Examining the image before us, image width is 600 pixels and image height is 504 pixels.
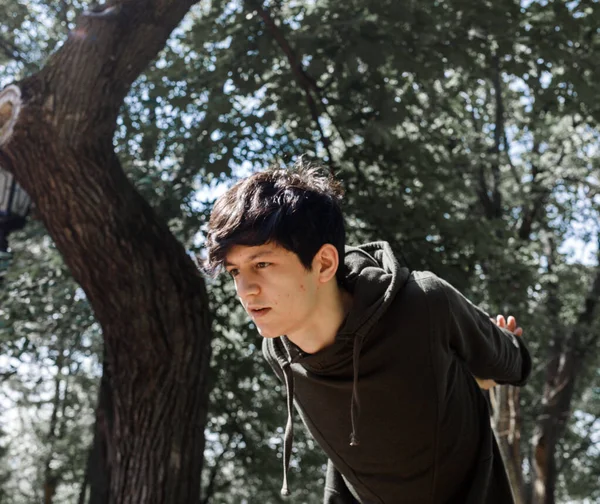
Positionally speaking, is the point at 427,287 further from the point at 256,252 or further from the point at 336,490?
the point at 336,490

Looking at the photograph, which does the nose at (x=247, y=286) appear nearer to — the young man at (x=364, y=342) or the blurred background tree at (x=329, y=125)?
the young man at (x=364, y=342)

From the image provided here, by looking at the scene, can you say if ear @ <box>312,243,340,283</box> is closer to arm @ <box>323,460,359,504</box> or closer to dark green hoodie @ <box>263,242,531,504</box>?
dark green hoodie @ <box>263,242,531,504</box>

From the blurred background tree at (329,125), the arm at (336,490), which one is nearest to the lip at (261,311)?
the arm at (336,490)

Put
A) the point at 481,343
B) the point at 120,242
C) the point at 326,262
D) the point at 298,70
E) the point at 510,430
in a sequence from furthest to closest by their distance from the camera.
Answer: the point at 510,430 → the point at 298,70 → the point at 120,242 → the point at 481,343 → the point at 326,262

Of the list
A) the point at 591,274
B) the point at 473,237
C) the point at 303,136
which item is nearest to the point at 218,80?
the point at 303,136

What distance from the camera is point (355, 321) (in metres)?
2.04

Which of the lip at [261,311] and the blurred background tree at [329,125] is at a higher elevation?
the blurred background tree at [329,125]

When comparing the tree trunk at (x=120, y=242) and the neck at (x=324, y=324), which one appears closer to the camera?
the neck at (x=324, y=324)

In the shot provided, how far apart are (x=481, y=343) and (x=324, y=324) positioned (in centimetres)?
49

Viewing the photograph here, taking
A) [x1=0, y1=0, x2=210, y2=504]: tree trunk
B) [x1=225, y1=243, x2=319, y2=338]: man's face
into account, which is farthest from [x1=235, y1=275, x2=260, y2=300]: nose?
[x1=0, y1=0, x2=210, y2=504]: tree trunk

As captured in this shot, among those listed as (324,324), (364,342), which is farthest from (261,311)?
(364,342)

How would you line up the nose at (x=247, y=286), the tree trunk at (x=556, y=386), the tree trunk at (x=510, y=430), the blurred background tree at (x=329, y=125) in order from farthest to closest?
1. the tree trunk at (x=556, y=386)
2. the tree trunk at (x=510, y=430)
3. the blurred background tree at (x=329, y=125)
4. the nose at (x=247, y=286)

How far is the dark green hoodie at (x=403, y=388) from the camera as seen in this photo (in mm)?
2070

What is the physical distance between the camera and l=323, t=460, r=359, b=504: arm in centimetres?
251
